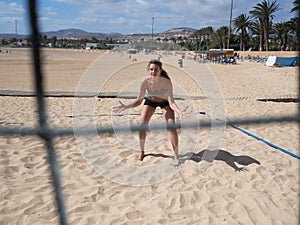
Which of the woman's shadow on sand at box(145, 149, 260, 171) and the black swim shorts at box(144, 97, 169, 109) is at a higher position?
the black swim shorts at box(144, 97, 169, 109)

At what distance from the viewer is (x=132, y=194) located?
255 cm

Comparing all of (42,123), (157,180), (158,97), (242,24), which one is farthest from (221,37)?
(42,123)

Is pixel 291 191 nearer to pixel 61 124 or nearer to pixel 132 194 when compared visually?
pixel 132 194

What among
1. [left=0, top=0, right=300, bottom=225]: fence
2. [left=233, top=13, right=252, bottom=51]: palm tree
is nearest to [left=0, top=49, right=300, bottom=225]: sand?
[left=0, top=0, right=300, bottom=225]: fence

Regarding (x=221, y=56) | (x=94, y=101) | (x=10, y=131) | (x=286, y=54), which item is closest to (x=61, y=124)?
(x=94, y=101)

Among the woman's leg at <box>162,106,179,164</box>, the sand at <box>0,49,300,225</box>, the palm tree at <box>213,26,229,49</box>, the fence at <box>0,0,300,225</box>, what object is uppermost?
the palm tree at <box>213,26,229,49</box>

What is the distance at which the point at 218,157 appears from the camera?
11.1 ft

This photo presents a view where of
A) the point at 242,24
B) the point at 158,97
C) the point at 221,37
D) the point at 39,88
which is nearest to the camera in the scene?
the point at 39,88

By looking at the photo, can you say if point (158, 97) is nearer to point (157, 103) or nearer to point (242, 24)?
point (157, 103)

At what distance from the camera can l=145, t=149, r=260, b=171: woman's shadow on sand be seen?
10.7 feet

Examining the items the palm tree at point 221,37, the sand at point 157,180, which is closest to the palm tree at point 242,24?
the palm tree at point 221,37

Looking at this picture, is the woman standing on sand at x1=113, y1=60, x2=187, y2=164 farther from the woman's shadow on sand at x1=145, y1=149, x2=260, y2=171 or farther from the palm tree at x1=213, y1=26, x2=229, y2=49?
the palm tree at x1=213, y1=26, x2=229, y2=49

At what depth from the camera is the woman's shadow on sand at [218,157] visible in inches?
129

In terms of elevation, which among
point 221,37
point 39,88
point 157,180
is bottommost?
point 157,180
